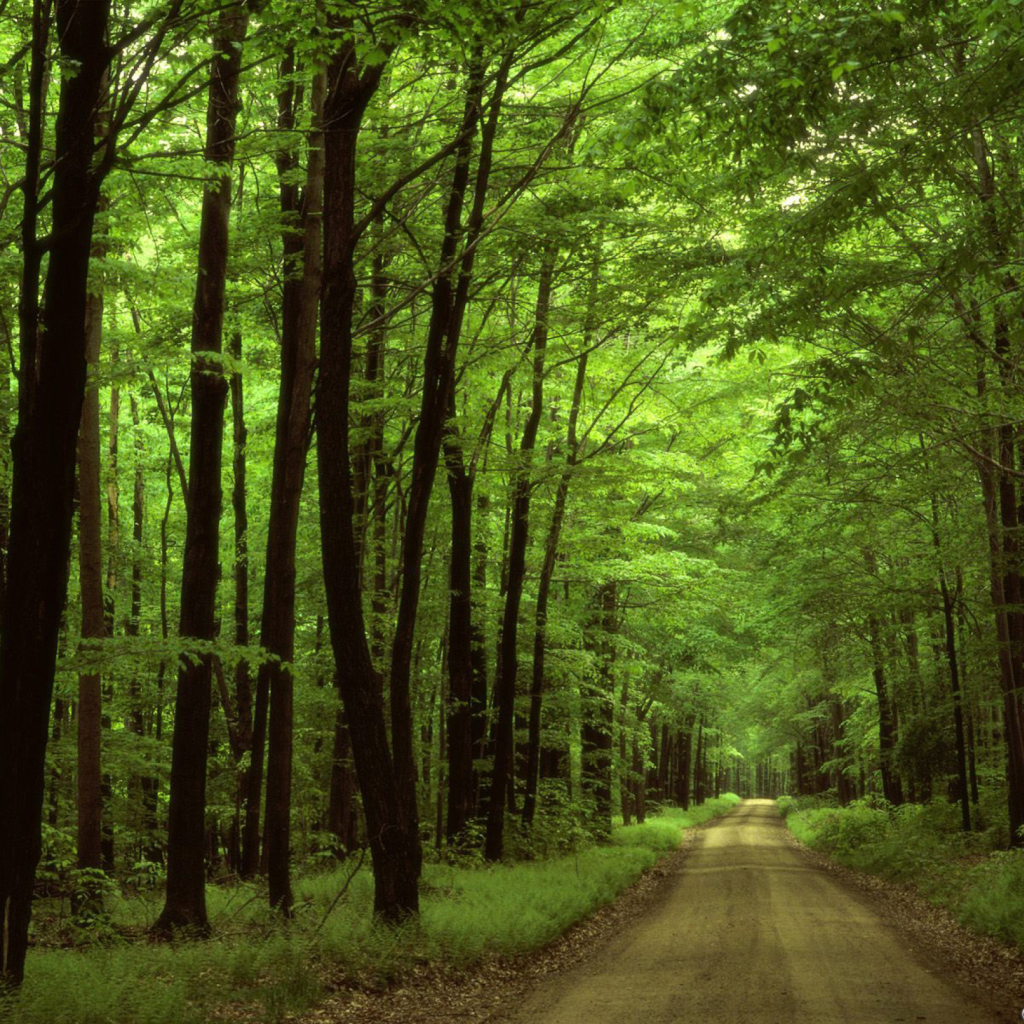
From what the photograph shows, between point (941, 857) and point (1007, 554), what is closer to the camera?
point (1007, 554)

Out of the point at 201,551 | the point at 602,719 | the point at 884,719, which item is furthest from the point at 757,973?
the point at 884,719

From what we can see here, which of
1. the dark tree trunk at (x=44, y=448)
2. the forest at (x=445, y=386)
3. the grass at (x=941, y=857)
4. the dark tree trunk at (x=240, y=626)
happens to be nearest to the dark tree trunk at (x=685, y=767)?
the grass at (x=941, y=857)

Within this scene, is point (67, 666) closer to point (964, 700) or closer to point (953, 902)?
point (953, 902)

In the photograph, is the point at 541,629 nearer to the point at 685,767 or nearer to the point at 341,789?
the point at 341,789

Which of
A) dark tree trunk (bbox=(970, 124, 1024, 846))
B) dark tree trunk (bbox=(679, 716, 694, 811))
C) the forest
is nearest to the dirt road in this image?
the forest

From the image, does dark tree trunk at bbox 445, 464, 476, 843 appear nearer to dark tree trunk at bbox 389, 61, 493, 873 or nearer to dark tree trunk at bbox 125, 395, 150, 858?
dark tree trunk at bbox 389, 61, 493, 873

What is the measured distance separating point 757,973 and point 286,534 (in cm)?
673

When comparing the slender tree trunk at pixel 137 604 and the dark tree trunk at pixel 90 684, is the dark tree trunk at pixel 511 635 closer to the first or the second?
the dark tree trunk at pixel 90 684

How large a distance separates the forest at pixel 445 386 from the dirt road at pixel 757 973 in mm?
2124

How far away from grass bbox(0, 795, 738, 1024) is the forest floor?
0.98 ft

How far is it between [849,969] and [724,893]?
7.18 m

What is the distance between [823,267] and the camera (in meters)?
10.1

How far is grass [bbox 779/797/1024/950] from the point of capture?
39.7 feet

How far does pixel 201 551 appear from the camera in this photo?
10.5 metres
